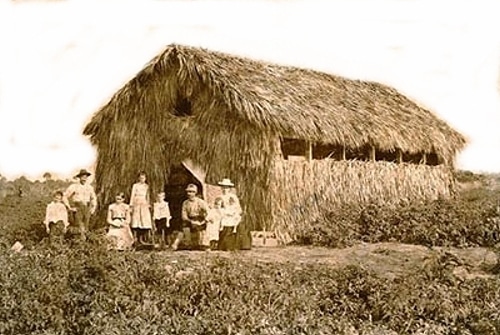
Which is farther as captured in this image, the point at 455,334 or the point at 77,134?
the point at 77,134

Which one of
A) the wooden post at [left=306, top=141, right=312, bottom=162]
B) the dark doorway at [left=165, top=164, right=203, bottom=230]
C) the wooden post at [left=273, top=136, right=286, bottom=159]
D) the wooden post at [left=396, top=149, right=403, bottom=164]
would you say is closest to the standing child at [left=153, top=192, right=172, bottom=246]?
the dark doorway at [left=165, top=164, right=203, bottom=230]

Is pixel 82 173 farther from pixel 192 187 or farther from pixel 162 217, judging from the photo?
pixel 192 187

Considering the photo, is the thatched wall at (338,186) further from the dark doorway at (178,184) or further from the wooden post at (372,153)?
the dark doorway at (178,184)

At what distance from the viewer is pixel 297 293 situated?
3723 millimetres

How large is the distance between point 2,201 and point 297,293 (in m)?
1.51

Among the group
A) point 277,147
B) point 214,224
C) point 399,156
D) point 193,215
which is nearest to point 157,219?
point 193,215

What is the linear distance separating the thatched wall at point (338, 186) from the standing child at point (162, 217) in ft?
1.89

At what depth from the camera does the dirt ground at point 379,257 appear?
395cm

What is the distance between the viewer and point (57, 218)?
4.44 m

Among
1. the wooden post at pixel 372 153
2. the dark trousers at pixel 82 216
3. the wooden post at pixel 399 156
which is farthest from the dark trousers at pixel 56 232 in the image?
the wooden post at pixel 399 156

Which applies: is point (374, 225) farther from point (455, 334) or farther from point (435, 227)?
point (455, 334)

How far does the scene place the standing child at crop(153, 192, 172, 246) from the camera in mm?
4824

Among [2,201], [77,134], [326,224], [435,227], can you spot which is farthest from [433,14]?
[2,201]

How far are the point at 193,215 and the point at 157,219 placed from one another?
21 centimetres
